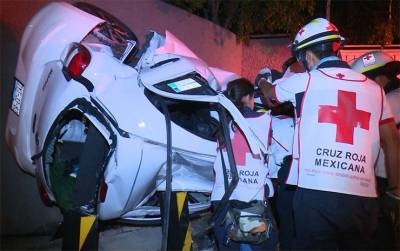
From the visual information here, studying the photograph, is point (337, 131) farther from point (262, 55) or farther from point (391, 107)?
point (262, 55)

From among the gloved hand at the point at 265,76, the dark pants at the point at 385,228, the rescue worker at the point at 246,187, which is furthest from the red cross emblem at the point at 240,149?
the dark pants at the point at 385,228

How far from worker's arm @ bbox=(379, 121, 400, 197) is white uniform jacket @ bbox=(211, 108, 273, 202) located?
88 cm

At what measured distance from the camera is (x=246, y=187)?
361 cm

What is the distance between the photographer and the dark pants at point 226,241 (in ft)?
11.9

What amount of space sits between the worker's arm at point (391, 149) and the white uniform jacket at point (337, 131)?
228mm

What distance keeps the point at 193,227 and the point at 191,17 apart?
362 centimetres

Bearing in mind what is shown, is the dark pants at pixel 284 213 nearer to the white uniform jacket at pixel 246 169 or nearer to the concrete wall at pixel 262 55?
the white uniform jacket at pixel 246 169

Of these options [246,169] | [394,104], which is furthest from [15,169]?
Result: [394,104]

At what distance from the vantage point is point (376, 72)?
4082mm

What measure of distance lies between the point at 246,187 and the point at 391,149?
1.08m

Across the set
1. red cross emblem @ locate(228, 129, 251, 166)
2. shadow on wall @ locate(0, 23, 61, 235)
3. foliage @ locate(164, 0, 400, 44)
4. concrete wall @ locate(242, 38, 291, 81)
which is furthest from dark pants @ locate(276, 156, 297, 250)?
concrete wall @ locate(242, 38, 291, 81)

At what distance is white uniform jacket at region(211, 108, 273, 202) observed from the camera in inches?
142

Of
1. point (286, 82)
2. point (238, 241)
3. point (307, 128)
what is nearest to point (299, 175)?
point (307, 128)

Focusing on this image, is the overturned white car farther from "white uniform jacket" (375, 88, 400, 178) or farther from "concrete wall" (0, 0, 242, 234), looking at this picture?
"white uniform jacket" (375, 88, 400, 178)
